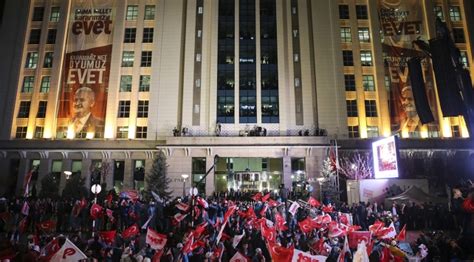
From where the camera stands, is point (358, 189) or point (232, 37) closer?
point (358, 189)

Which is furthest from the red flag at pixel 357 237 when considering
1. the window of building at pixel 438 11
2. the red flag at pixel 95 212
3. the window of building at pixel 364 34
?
the window of building at pixel 438 11

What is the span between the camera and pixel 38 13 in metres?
48.9

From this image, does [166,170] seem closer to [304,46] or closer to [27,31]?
[304,46]

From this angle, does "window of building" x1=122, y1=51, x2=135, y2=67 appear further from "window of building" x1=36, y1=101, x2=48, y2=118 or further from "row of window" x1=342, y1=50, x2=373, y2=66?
"row of window" x1=342, y1=50, x2=373, y2=66

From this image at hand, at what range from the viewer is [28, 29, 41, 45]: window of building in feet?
157

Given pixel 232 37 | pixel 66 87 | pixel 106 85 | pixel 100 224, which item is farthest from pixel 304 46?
pixel 100 224

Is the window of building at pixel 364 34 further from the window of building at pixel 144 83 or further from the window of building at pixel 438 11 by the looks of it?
the window of building at pixel 144 83

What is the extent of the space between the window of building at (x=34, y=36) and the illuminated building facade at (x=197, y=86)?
231mm

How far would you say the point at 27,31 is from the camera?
4778 centimetres

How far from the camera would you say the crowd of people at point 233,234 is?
11.8 metres

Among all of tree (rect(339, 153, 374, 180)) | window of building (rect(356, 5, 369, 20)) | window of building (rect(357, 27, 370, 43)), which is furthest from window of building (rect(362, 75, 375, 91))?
tree (rect(339, 153, 374, 180))

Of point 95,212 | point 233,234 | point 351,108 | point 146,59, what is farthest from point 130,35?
point 233,234

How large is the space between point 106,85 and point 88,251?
36.5 meters

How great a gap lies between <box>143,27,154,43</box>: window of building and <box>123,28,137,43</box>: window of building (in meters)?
1.36
